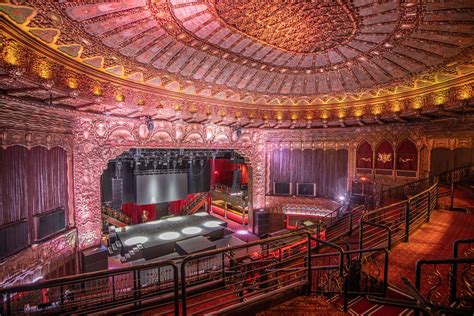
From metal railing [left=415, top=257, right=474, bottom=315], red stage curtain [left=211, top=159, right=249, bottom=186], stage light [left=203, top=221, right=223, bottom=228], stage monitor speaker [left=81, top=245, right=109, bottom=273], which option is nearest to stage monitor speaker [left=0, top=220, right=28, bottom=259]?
stage monitor speaker [left=81, top=245, right=109, bottom=273]

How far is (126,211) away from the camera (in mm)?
15992

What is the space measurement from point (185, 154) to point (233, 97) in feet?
16.8

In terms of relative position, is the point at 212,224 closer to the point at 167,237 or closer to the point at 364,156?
the point at 167,237

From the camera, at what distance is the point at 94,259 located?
7.40 metres

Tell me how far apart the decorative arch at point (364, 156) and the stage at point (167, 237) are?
8246 mm

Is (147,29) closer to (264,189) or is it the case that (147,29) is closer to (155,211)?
(264,189)

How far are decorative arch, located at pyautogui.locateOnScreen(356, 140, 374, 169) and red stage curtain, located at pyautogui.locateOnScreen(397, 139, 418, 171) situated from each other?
3.69 feet

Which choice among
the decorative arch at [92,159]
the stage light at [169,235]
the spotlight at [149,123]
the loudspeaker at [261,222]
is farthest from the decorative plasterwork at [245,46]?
the stage light at [169,235]

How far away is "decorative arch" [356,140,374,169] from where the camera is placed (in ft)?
35.7

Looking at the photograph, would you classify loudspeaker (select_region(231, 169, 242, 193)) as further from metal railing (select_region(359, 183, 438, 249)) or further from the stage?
metal railing (select_region(359, 183, 438, 249))

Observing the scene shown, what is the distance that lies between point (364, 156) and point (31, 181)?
13.0 m

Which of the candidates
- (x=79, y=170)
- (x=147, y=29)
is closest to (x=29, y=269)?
(x=79, y=170)

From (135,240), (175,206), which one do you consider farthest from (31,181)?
(175,206)

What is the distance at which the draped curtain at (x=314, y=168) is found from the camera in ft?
38.6
